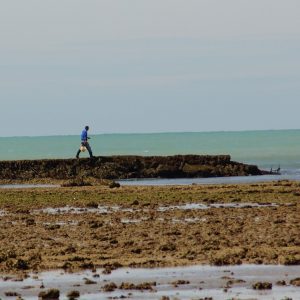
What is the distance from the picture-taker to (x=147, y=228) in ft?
87.0

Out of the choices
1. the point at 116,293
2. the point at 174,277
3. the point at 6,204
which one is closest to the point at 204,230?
the point at 174,277

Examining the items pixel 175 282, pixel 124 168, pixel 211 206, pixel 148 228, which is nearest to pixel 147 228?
pixel 148 228

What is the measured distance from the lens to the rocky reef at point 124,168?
5325cm

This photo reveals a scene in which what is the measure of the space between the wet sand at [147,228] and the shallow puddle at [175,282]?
2.20ft

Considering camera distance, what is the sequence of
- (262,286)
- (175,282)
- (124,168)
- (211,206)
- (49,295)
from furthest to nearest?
(124,168) < (211,206) < (175,282) < (262,286) < (49,295)

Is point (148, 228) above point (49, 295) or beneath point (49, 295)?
above

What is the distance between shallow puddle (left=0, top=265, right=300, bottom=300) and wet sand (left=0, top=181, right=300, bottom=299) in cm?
67

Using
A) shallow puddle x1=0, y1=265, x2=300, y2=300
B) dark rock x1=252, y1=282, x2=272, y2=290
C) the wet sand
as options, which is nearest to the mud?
the wet sand

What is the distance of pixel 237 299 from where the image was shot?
53.5 ft

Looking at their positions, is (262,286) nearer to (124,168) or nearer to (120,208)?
(120,208)

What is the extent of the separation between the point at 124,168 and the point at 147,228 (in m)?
28.4

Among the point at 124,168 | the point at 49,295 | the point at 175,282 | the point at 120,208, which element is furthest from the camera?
the point at 124,168

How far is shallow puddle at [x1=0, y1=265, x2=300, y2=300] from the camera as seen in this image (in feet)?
55.5

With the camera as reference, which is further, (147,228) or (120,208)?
(120,208)
